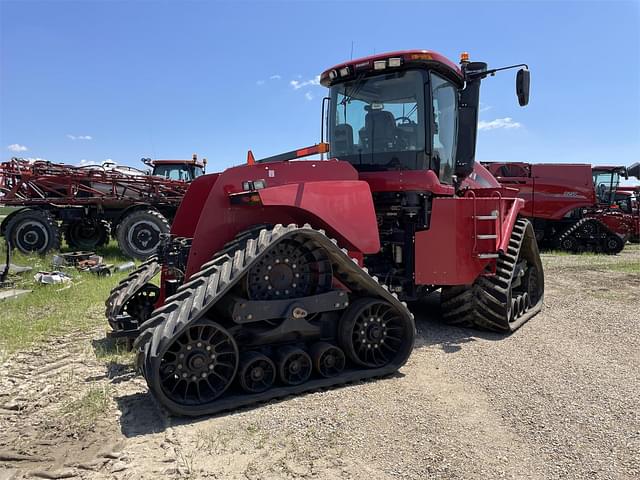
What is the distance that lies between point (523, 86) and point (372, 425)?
3993mm

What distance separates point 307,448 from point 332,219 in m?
1.87

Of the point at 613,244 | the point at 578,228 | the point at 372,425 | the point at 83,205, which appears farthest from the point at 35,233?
the point at 613,244

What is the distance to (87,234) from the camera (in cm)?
1316

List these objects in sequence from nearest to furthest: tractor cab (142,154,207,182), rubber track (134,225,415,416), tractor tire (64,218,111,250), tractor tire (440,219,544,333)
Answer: rubber track (134,225,415,416) → tractor tire (440,219,544,333) → tractor tire (64,218,111,250) → tractor cab (142,154,207,182)

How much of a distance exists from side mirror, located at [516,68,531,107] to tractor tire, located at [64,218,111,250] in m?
10.9

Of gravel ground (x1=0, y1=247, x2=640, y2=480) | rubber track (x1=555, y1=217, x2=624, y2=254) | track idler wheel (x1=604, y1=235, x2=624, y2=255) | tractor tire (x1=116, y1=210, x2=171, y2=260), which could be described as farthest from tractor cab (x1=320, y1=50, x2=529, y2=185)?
track idler wheel (x1=604, y1=235, x2=624, y2=255)

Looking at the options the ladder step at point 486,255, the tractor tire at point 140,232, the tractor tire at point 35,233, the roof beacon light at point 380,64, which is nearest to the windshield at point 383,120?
the roof beacon light at point 380,64

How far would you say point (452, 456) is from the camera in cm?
285

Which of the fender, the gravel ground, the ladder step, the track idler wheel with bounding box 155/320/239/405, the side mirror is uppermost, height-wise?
the side mirror

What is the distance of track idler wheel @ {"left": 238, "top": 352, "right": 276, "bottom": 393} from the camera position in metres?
3.52

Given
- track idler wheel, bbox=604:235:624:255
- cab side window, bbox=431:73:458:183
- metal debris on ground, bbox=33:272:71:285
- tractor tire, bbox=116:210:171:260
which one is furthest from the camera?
track idler wheel, bbox=604:235:624:255

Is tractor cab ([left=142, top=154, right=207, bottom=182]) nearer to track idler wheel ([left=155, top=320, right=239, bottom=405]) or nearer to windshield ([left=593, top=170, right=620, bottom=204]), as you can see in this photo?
track idler wheel ([left=155, top=320, right=239, bottom=405])

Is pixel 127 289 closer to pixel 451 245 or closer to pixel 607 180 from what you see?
pixel 451 245

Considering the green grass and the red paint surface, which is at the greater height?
the red paint surface
